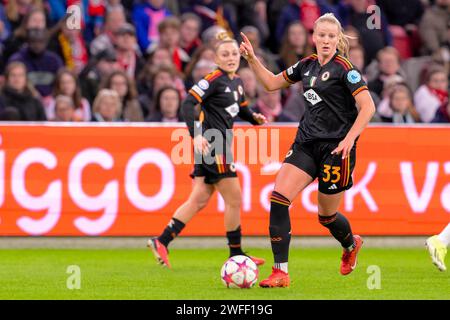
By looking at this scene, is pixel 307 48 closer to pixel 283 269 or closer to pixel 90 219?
pixel 90 219

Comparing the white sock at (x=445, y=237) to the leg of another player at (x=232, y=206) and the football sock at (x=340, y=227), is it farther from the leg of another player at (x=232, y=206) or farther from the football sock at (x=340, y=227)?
the leg of another player at (x=232, y=206)

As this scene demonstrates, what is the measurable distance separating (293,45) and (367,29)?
150cm

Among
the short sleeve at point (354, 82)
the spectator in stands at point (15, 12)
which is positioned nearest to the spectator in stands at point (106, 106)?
the spectator in stands at point (15, 12)

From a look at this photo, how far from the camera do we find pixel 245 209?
1480 centimetres

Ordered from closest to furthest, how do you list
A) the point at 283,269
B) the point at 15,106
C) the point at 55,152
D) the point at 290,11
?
the point at 283,269, the point at 55,152, the point at 15,106, the point at 290,11

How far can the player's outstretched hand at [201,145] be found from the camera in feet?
39.6

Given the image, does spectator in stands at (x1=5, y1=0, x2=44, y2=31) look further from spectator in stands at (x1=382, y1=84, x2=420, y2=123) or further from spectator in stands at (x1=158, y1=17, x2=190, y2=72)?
spectator in stands at (x1=382, y1=84, x2=420, y2=123)

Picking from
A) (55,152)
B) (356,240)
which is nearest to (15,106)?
(55,152)

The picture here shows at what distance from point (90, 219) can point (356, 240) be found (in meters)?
4.33

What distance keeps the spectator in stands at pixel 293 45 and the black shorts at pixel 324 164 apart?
764 cm

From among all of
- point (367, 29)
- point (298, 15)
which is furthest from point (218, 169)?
point (298, 15)

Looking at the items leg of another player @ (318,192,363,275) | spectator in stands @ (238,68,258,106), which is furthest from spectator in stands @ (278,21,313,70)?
leg of another player @ (318,192,363,275)
